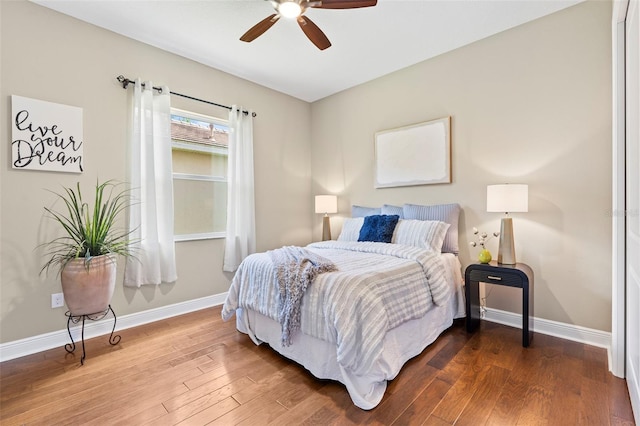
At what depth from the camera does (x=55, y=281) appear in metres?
Result: 2.51

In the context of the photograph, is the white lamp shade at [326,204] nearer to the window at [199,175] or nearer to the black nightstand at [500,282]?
the window at [199,175]

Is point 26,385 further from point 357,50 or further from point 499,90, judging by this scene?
point 499,90

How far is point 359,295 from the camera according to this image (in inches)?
70.2

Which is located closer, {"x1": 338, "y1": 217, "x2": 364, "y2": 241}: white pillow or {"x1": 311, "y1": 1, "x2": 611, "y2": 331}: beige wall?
{"x1": 311, "y1": 1, "x2": 611, "y2": 331}: beige wall

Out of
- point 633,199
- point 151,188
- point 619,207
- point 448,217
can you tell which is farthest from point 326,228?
point 633,199

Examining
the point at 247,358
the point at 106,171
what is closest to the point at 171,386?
the point at 247,358

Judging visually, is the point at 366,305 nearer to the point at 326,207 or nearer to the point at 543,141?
the point at 543,141

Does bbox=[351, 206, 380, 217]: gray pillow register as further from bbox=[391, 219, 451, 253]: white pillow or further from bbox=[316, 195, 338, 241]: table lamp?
bbox=[391, 219, 451, 253]: white pillow

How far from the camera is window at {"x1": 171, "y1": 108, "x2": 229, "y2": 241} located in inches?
130

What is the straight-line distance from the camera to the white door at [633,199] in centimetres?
151

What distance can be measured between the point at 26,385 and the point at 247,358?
138 cm

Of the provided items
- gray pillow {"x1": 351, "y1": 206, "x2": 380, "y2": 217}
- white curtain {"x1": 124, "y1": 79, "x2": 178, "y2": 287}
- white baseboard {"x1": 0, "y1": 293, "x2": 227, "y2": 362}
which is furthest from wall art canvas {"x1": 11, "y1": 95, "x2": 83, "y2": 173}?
gray pillow {"x1": 351, "y1": 206, "x2": 380, "y2": 217}

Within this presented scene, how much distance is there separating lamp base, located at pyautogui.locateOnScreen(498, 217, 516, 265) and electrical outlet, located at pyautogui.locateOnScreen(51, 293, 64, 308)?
148 inches

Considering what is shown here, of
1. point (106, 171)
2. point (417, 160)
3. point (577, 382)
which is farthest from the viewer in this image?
point (417, 160)
